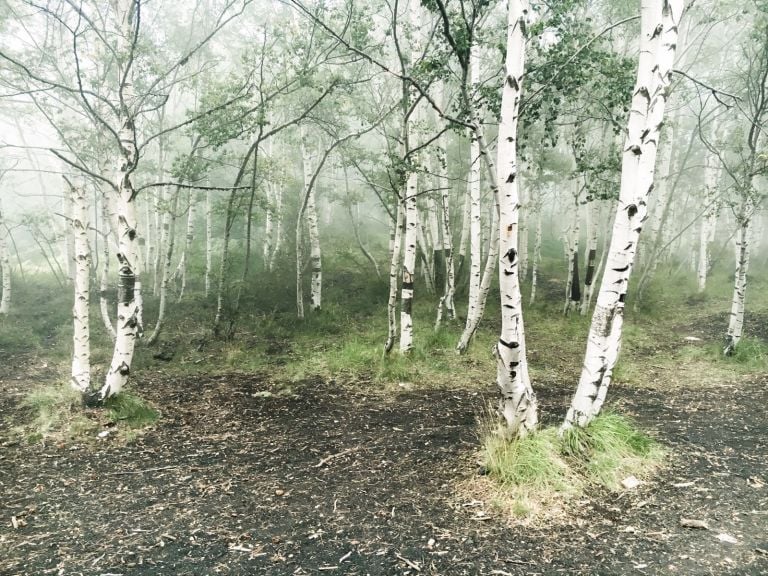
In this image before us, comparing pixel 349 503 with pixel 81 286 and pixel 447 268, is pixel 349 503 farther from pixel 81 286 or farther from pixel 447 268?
pixel 447 268

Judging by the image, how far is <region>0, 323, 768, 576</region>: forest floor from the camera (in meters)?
3.58

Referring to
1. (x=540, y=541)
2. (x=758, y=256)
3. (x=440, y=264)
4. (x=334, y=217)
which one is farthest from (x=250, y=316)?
(x=758, y=256)

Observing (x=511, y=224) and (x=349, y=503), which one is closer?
(x=349, y=503)

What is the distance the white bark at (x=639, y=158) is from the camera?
14.2ft

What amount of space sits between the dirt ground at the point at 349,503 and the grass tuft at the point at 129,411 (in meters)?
0.28

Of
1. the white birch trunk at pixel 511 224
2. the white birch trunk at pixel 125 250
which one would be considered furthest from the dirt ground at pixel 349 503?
the white birch trunk at pixel 511 224

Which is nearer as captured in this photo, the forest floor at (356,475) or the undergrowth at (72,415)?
the forest floor at (356,475)

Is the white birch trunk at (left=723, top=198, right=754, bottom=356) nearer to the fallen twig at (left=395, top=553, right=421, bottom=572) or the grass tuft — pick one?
the fallen twig at (left=395, top=553, right=421, bottom=572)

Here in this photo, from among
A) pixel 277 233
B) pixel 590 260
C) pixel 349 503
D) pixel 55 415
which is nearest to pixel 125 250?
pixel 55 415

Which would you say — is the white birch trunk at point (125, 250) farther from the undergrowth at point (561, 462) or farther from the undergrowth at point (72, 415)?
the undergrowth at point (561, 462)

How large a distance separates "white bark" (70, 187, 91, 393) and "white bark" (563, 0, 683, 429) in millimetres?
7207

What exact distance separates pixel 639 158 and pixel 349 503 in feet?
15.3

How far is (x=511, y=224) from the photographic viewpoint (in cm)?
471

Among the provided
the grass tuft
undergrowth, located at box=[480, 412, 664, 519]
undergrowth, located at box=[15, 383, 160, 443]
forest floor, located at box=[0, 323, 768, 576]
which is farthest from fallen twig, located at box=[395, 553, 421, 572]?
the grass tuft
